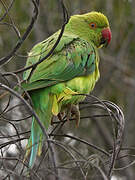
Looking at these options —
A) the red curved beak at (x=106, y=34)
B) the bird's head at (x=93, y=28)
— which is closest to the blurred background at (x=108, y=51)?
the bird's head at (x=93, y=28)

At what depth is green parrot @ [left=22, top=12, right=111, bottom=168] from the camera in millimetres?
2939

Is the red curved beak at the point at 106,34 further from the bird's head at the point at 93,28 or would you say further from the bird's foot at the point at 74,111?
the bird's foot at the point at 74,111

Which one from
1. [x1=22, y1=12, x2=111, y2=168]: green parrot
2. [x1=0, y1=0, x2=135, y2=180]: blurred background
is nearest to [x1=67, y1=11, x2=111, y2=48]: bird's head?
[x1=22, y1=12, x2=111, y2=168]: green parrot

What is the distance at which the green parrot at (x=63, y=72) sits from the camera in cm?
294

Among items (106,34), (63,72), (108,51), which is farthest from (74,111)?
(108,51)

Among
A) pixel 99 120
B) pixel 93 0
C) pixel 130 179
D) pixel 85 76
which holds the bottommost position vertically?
pixel 130 179

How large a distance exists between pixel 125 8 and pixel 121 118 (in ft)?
13.7

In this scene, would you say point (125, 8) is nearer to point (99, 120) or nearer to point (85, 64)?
point (99, 120)

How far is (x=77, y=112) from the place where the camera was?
3.28 m

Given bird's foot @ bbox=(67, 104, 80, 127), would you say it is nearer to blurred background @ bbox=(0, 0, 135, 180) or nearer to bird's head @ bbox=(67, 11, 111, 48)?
bird's head @ bbox=(67, 11, 111, 48)

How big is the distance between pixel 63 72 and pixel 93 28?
1.03 m

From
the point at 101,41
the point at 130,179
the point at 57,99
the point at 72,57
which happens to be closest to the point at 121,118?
the point at 57,99

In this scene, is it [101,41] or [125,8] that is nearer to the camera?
[101,41]

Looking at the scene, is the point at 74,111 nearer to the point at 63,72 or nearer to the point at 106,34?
the point at 63,72
